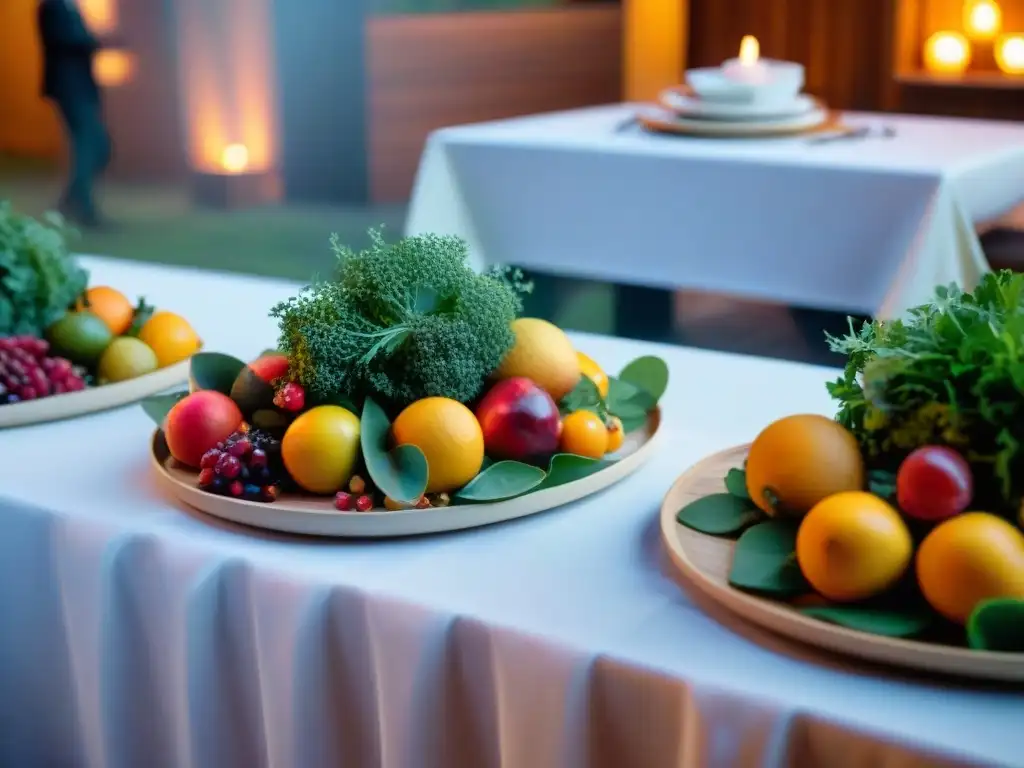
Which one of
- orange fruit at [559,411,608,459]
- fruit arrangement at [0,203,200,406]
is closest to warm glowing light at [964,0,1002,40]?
fruit arrangement at [0,203,200,406]

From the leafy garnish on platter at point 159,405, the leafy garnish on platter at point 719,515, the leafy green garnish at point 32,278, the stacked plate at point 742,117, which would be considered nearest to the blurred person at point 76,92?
the stacked plate at point 742,117

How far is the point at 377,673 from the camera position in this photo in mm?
808

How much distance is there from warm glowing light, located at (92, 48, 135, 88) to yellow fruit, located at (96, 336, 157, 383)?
6330 millimetres

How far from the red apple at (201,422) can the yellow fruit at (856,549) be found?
0.45 meters

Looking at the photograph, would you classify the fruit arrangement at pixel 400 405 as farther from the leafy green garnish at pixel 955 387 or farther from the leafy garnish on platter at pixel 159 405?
the leafy green garnish at pixel 955 387

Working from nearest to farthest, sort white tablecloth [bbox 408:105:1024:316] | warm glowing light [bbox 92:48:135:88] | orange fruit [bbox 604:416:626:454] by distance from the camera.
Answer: orange fruit [bbox 604:416:626:454] < white tablecloth [bbox 408:105:1024:316] < warm glowing light [bbox 92:48:135:88]

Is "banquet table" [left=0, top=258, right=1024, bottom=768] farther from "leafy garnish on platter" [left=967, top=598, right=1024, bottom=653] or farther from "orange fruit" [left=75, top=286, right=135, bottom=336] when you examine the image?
"orange fruit" [left=75, top=286, right=135, bottom=336]

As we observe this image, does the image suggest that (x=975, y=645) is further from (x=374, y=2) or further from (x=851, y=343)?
(x=374, y=2)

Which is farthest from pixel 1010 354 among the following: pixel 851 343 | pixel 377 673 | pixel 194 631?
pixel 194 631

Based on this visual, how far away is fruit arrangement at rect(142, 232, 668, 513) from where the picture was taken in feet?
2.89

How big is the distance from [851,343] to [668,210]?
1480 mm

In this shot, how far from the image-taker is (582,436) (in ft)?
3.11

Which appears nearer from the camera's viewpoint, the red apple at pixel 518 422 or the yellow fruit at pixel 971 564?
the yellow fruit at pixel 971 564

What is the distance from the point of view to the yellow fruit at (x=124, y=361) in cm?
118
